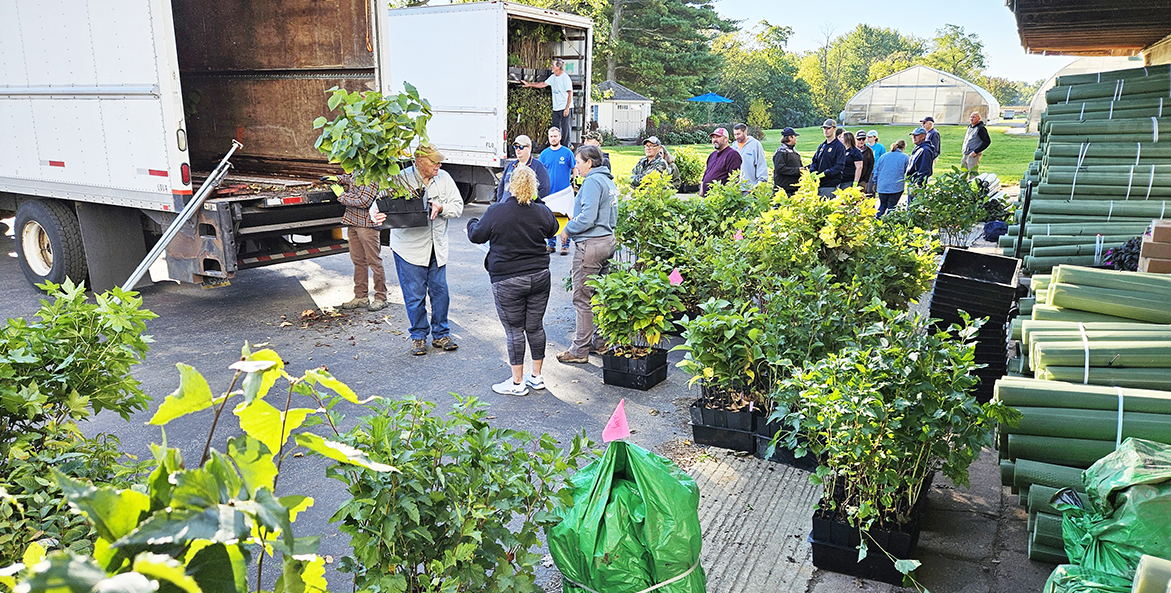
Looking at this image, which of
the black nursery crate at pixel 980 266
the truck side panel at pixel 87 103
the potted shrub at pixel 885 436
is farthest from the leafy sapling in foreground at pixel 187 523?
the truck side panel at pixel 87 103

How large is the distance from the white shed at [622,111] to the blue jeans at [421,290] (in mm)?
34201

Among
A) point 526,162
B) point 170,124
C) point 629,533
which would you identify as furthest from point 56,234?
point 629,533

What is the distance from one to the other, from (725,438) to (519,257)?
6.55 ft

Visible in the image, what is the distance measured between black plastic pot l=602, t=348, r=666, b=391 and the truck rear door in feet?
25.6

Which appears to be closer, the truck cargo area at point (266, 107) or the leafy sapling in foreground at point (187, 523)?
the leafy sapling in foreground at point (187, 523)

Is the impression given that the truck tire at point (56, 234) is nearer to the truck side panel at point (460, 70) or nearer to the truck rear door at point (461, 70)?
the truck side panel at point (460, 70)

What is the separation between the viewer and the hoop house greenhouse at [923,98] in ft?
170

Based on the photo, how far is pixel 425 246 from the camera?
23.0 feet

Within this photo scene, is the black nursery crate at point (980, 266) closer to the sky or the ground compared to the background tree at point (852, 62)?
closer to the ground

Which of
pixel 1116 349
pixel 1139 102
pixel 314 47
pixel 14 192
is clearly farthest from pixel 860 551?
pixel 14 192

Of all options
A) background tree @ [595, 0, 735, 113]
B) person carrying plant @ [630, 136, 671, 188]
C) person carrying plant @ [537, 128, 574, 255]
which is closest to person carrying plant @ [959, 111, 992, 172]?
person carrying plant @ [630, 136, 671, 188]

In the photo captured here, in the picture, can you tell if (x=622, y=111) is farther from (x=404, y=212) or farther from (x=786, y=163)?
(x=404, y=212)

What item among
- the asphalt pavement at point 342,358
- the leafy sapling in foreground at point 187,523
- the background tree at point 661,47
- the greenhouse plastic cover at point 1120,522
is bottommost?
the asphalt pavement at point 342,358

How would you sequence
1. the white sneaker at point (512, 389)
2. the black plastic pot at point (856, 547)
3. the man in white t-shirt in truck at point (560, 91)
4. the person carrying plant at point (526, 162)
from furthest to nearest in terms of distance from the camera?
the man in white t-shirt in truck at point (560, 91) < the person carrying plant at point (526, 162) < the white sneaker at point (512, 389) < the black plastic pot at point (856, 547)
